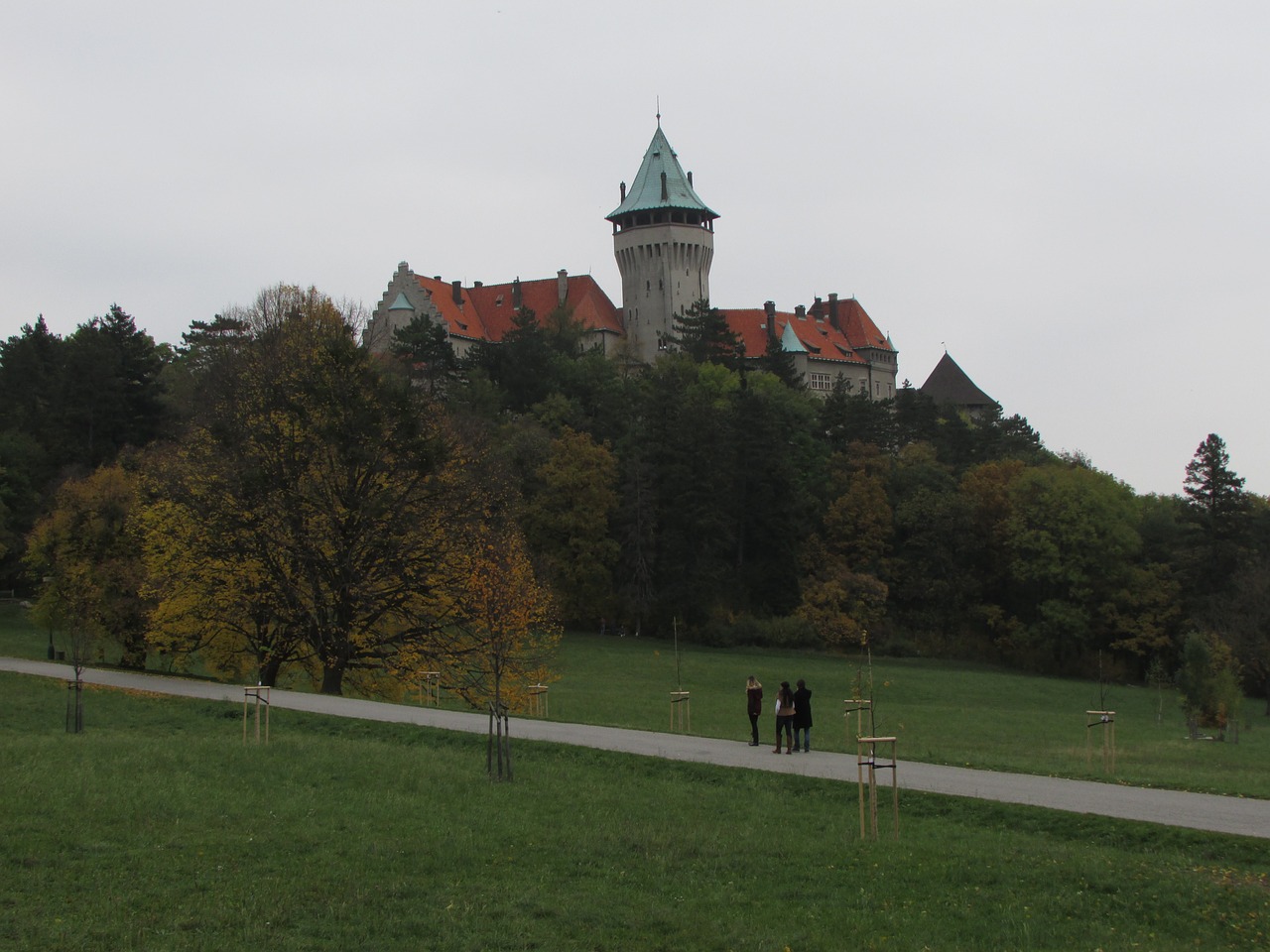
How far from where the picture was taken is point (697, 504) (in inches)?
2751

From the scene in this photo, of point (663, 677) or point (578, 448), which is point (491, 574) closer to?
point (663, 677)

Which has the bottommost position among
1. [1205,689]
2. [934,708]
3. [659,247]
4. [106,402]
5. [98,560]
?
[934,708]

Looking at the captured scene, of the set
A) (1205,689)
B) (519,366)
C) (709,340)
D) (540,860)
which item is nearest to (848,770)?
(540,860)

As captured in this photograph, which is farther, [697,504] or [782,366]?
[782,366]

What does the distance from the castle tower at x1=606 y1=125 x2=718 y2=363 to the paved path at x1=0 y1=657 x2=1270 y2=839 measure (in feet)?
276

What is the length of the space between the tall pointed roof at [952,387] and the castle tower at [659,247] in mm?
29216

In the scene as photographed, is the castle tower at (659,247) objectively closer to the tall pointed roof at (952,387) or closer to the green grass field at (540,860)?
the tall pointed roof at (952,387)

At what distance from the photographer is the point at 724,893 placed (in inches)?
504

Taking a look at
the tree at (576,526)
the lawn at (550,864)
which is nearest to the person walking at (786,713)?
the lawn at (550,864)

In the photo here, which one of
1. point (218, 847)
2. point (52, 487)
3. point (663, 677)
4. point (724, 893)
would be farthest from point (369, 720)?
point (52, 487)

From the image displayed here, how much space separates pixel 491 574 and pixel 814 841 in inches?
467

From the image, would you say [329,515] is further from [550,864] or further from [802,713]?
[550,864]

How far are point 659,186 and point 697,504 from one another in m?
50.3

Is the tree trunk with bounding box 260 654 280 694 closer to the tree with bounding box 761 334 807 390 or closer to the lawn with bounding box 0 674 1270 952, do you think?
the lawn with bounding box 0 674 1270 952
